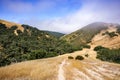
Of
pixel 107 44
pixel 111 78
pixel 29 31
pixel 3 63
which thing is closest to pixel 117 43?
pixel 107 44

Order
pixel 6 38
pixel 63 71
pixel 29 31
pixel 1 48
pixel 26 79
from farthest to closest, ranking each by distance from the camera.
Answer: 1. pixel 29 31
2. pixel 6 38
3. pixel 1 48
4. pixel 63 71
5. pixel 26 79

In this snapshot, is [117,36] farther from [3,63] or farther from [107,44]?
[3,63]

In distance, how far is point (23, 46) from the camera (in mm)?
129000

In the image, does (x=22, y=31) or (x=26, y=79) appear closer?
(x=26, y=79)

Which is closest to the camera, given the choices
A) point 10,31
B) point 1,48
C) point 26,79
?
point 26,79

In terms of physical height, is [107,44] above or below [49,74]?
above

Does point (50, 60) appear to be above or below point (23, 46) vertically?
below

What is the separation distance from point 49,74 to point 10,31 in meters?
140

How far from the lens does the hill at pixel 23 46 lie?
105 m

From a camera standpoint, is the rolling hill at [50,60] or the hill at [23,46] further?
the hill at [23,46]

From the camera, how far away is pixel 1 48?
126 meters

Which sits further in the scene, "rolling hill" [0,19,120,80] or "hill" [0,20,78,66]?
"hill" [0,20,78,66]

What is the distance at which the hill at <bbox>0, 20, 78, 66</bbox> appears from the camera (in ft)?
345

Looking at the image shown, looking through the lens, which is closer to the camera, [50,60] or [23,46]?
[50,60]
